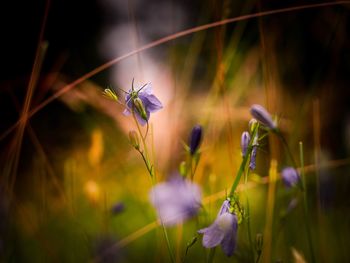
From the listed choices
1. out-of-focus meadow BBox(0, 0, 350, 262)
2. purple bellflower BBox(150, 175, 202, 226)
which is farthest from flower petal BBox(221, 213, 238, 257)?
out-of-focus meadow BBox(0, 0, 350, 262)

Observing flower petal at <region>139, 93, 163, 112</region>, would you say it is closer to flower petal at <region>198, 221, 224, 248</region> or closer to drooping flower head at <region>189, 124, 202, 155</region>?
drooping flower head at <region>189, 124, 202, 155</region>

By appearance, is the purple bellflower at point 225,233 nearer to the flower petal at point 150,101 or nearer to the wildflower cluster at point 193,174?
the wildflower cluster at point 193,174

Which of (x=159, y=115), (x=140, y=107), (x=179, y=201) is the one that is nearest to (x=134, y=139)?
(x=140, y=107)

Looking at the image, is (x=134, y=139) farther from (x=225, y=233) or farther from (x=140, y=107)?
(x=225, y=233)

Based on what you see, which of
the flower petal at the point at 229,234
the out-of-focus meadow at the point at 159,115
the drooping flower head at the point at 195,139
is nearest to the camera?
the flower petal at the point at 229,234

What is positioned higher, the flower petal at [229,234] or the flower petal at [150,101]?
the flower petal at [150,101]

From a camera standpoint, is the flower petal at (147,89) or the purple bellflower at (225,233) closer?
the purple bellflower at (225,233)

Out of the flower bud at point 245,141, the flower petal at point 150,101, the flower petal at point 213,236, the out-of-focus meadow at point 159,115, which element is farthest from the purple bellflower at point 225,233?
the out-of-focus meadow at point 159,115
